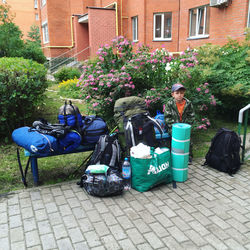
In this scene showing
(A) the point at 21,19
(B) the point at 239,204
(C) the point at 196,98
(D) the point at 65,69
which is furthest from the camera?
(A) the point at 21,19

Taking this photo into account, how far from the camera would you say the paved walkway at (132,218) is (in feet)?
9.78

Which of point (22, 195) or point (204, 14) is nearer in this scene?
point (22, 195)

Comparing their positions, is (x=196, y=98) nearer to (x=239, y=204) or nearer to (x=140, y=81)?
(x=140, y=81)

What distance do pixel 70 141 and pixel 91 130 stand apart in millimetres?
417

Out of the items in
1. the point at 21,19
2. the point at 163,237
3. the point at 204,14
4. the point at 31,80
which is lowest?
the point at 163,237

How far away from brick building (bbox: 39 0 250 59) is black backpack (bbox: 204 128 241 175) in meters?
6.20

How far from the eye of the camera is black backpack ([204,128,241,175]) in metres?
4.57

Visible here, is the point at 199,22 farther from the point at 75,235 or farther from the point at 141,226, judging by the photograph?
the point at 75,235

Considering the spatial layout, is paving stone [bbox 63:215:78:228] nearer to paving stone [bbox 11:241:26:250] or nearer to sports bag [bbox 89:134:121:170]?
paving stone [bbox 11:241:26:250]

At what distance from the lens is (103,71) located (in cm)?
635

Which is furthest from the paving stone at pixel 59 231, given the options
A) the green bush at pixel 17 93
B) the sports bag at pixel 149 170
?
the green bush at pixel 17 93

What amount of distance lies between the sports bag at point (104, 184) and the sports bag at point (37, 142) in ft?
2.31

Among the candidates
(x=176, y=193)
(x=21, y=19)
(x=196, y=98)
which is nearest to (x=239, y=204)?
(x=176, y=193)

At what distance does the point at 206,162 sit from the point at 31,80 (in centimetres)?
436
